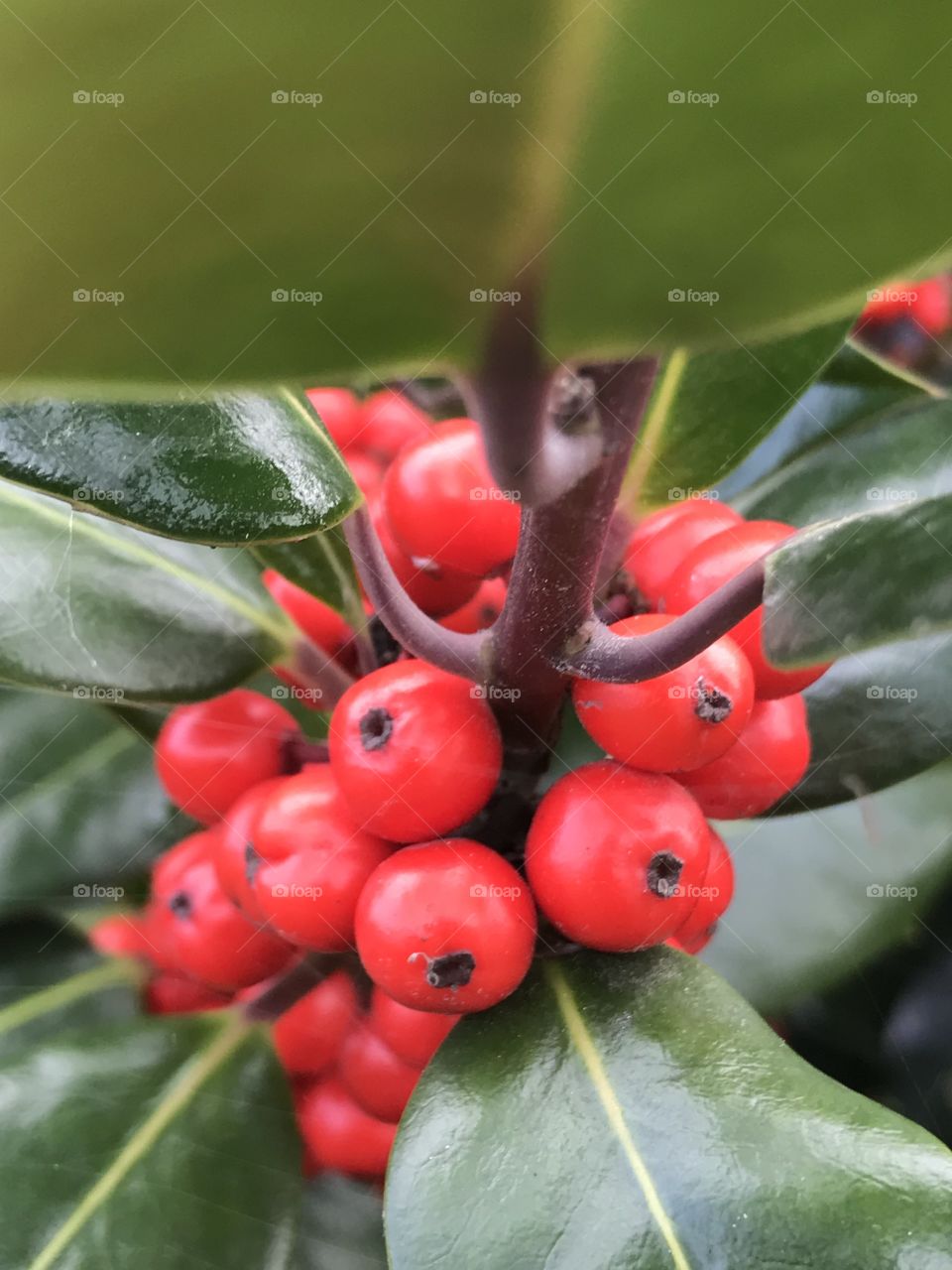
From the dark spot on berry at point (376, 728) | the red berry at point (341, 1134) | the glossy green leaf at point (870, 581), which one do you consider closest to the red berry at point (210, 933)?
the red berry at point (341, 1134)

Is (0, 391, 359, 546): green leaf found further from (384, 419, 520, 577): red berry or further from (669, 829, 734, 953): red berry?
(669, 829, 734, 953): red berry

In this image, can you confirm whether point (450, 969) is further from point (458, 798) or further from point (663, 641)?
point (663, 641)

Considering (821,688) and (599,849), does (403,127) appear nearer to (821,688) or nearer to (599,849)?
(599,849)

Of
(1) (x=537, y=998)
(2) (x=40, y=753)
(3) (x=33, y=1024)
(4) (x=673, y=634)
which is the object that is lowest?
(3) (x=33, y=1024)

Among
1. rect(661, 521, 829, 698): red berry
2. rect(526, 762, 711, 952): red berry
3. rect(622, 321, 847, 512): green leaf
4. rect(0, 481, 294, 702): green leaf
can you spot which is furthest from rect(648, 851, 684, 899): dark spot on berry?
rect(0, 481, 294, 702): green leaf

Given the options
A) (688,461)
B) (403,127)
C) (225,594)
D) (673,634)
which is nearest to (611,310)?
(403,127)

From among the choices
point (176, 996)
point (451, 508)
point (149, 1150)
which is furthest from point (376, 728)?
point (176, 996)
